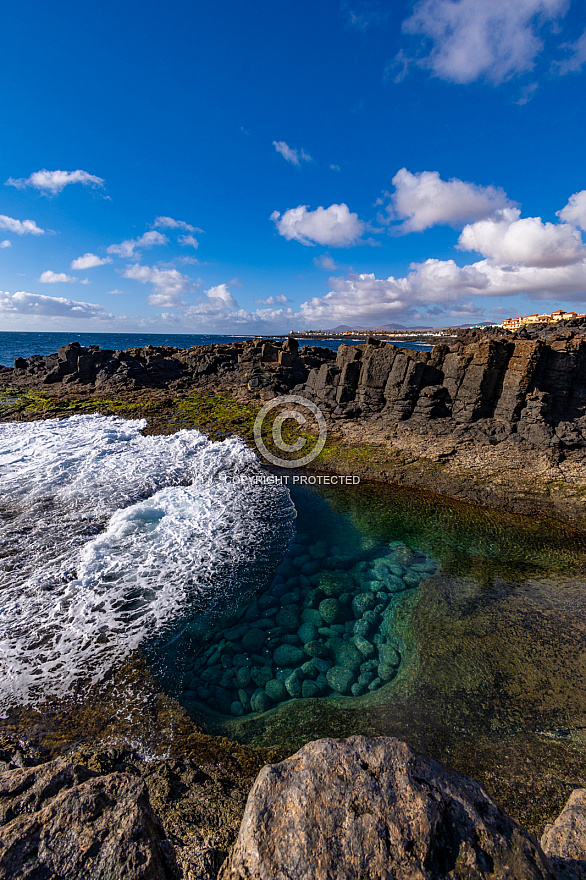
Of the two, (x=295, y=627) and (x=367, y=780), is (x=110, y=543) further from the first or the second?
(x=367, y=780)

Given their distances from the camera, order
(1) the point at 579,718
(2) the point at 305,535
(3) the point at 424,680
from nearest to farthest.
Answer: (1) the point at 579,718
(3) the point at 424,680
(2) the point at 305,535

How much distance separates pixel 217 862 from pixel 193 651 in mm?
4131

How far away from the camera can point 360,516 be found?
1302cm

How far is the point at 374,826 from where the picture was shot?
8.37 feet

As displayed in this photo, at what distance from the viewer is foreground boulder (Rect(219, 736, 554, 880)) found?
93.4 inches

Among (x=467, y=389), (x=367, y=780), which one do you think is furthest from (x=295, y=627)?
(x=467, y=389)

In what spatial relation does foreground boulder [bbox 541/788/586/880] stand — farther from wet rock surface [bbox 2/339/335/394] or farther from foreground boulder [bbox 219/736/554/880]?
wet rock surface [bbox 2/339/335/394]

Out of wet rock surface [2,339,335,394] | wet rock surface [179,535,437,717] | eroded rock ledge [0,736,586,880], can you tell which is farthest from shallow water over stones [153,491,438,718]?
wet rock surface [2,339,335,394]

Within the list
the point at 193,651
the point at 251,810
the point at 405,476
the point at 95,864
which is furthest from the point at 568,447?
the point at 95,864

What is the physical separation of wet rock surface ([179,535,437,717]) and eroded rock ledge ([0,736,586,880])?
11.9 ft

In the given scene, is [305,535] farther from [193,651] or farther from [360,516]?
[193,651]

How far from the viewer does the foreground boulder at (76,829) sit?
7.38 ft

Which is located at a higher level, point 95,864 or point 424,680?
point 95,864

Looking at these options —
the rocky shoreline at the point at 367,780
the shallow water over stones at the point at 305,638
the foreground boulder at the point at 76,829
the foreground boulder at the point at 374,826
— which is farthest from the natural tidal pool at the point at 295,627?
the foreground boulder at the point at 374,826
